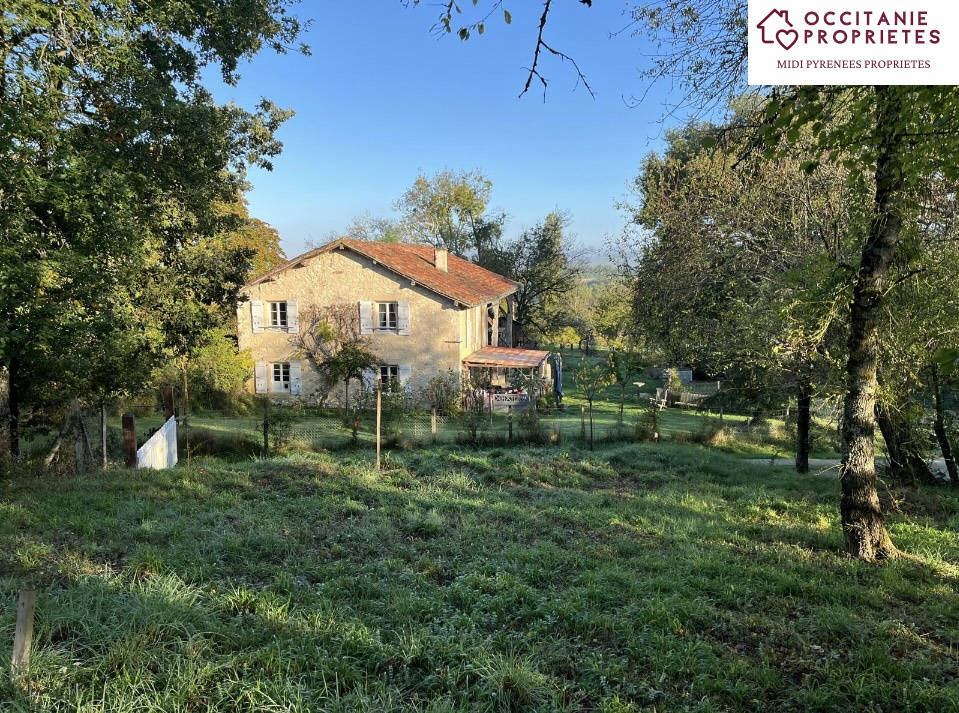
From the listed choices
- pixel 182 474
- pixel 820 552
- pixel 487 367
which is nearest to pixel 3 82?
pixel 182 474

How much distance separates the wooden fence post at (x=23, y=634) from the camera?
2.84 m

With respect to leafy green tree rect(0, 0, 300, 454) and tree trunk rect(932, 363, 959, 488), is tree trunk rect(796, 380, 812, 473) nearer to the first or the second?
tree trunk rect(932, 363, 959, 488)

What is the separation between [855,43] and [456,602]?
5295mm

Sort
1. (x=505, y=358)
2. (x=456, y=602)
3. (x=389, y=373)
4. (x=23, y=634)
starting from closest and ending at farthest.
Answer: (x=23, y=634)
(x=456, y=602)
(x=389, y=373)
(x=505, y=358)

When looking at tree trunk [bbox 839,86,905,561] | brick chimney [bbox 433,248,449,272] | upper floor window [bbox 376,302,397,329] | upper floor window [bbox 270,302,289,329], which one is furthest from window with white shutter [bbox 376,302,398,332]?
tree trunk [bbox 839,86,905,561]

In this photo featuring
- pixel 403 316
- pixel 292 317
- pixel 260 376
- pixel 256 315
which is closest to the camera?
pixel 403 316

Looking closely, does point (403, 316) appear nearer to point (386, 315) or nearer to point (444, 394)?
point (386, 315)

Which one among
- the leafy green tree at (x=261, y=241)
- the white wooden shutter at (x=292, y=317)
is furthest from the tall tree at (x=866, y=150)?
the leafy green tree at (x=261, y=241)

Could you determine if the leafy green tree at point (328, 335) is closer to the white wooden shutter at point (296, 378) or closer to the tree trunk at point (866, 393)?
the white wooden shutter at point (296, 378)

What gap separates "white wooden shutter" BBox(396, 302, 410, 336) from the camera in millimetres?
21797

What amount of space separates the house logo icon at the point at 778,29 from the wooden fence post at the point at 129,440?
32.8 ft

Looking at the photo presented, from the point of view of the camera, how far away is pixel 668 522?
7.28 meters

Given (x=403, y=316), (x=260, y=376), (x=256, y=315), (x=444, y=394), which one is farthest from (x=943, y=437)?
(x=256, y=315)

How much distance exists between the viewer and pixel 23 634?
2.85 m
